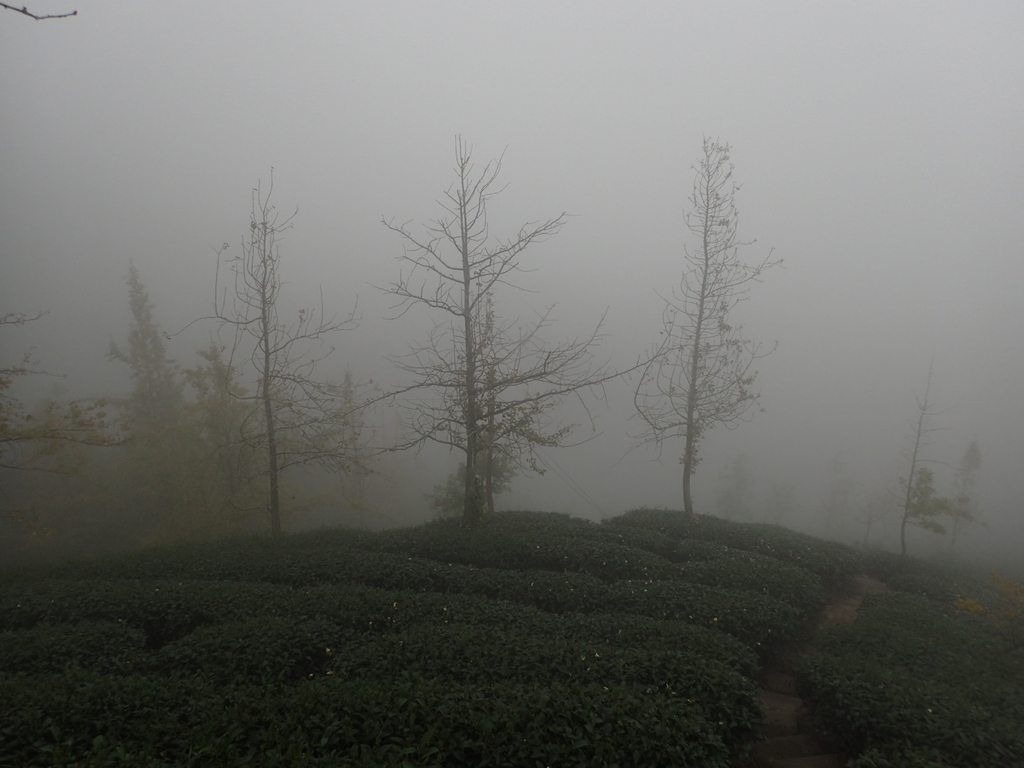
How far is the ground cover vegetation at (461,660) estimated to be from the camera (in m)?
4.79

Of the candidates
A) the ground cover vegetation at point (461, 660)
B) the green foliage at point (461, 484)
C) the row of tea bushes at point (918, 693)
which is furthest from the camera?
the green foliage at point (461, 484)

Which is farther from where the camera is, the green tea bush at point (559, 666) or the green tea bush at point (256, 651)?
the green tea bush at point (256, 651)

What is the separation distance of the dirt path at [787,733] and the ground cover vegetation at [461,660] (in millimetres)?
297

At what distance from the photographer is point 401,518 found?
4338 cm

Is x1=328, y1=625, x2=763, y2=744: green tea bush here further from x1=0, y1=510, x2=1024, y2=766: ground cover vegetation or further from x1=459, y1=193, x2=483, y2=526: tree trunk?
x1=459, y1=193, x2=483, y2=526: tree trunk

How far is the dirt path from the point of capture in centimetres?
608

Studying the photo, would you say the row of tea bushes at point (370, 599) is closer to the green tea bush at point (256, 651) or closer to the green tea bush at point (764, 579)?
the green tea bush at point (764, 579)

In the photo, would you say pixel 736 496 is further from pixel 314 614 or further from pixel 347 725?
pixel 347 725

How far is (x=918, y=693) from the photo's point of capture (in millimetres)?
6180

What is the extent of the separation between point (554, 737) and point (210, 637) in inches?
189

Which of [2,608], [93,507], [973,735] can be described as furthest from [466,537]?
[93,507]

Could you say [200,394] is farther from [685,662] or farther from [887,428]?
[887,428]

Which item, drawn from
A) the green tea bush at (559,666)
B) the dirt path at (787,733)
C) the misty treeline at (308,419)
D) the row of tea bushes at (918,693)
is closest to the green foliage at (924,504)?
the misty treeline at (308,419)

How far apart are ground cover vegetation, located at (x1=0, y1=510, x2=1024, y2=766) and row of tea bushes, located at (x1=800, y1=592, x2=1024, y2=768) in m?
0.03
